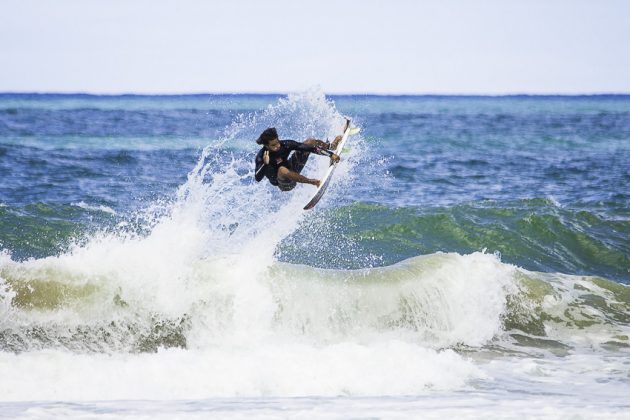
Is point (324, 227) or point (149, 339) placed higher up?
point (324, 227)

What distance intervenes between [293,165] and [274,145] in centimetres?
51

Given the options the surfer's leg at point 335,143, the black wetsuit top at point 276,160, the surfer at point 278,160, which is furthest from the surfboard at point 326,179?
the black wetsuit top at point 276,160

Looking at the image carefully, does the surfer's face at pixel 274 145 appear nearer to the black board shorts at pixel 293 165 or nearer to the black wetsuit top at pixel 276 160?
the black wetsuit top at pixel 276 160

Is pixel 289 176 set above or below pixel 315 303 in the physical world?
above

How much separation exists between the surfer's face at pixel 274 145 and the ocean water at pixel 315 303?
194 cm

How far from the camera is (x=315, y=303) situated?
12703mm

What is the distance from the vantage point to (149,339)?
11.7 metres

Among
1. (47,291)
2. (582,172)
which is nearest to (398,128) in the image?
(582,172)

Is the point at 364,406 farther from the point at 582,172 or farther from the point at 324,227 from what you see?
the point at 582,172

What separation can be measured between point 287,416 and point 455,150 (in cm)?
3047

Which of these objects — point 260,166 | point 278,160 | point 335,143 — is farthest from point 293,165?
point 335,143

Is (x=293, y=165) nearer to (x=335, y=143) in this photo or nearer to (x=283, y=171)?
(x=283, y=171)

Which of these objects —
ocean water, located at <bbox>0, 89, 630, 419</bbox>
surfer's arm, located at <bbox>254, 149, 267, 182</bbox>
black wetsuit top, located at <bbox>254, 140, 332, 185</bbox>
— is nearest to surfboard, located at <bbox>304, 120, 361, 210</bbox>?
ocean water, located at <bbox>0, 89, 630, 419</bbox>

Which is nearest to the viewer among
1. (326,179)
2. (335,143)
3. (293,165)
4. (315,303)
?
(293,165)
